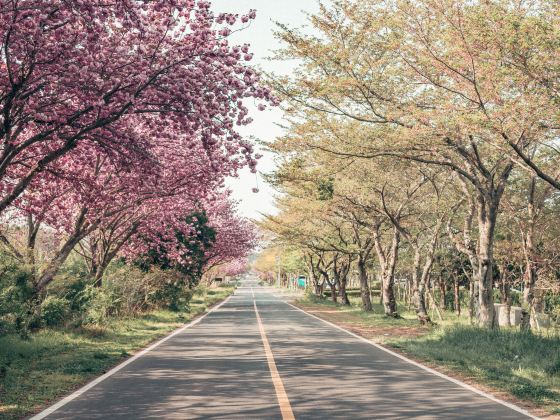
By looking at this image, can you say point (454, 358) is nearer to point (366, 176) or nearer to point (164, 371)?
point (164, 371)

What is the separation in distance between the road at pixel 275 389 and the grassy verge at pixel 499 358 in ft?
2.33

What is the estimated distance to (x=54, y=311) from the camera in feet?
62.1

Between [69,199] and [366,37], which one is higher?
[366,37]

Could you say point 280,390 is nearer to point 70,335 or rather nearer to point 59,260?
point 59,260

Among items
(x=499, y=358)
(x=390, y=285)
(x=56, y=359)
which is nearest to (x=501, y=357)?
(x=499, y=358)

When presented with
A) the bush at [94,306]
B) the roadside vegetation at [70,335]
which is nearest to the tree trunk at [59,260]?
the roadside vegetation at [70,335]

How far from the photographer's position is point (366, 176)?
2620 cm

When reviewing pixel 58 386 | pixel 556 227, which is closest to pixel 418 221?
pixel 556 227

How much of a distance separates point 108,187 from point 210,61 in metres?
9.85

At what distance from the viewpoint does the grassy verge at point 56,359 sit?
30.5 feet

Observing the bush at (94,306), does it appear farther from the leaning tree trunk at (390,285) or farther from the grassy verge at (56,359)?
the leaning tree trunk at (390,285)

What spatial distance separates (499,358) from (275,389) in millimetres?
6622

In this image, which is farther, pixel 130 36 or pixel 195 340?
pixel 195 340

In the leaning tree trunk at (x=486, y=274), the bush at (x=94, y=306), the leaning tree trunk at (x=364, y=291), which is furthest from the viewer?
the leaning tree trunk at (x=364, y=291)
